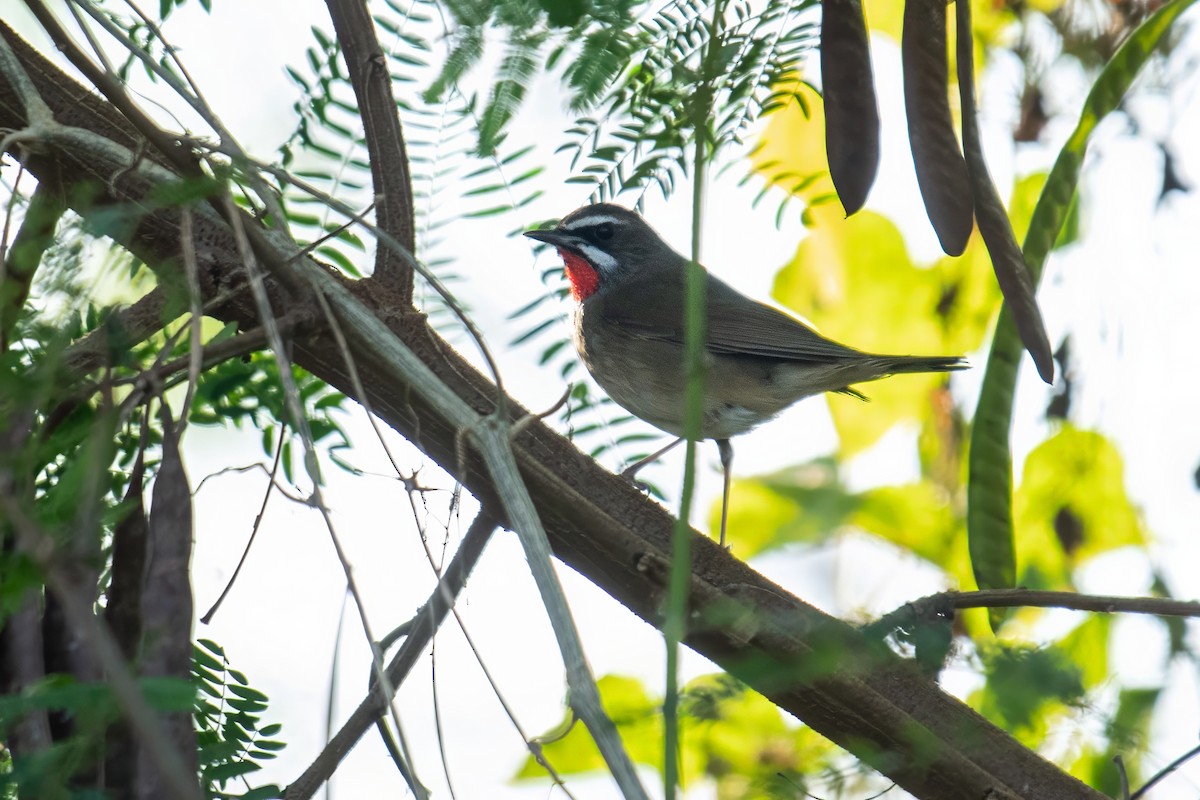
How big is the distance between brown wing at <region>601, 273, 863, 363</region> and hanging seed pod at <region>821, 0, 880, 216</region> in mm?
2608

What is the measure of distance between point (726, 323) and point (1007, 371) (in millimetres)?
2829

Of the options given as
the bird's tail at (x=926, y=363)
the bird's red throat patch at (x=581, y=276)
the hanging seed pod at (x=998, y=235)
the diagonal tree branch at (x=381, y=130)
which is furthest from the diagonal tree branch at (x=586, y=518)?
the bird's red throat patch at (x=581, y=276)

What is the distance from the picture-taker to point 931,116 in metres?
2.78

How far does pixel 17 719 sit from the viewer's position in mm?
1800

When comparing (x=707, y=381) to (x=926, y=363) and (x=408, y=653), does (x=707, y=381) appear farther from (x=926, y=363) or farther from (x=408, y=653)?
(x=408, y=653)

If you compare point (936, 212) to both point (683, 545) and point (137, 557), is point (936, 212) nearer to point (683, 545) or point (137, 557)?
point (683, 545)

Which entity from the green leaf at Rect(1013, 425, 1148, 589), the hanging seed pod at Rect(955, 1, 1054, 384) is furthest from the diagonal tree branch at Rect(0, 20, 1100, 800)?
the green leaf at Rect(1013, 425, 1148, 589)

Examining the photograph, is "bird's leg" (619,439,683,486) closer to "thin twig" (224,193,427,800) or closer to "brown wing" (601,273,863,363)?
"thin twig" (224,193,427,800)

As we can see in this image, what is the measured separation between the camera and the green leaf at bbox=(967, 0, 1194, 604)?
10.4 feet

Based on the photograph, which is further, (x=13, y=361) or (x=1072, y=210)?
(x=1072, y=210)

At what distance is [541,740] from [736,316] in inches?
160

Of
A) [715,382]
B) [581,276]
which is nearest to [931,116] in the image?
[715,382]

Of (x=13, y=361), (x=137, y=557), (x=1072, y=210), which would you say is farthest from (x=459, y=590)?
(x=1072, y=210)

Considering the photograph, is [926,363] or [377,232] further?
[926,363]
